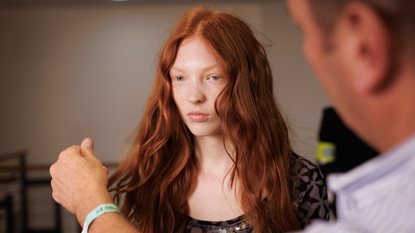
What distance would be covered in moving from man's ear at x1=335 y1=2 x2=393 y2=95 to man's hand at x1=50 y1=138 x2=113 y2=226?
0.57 meters

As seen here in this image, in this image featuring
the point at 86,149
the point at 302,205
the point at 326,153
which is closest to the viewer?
the point at 86,149

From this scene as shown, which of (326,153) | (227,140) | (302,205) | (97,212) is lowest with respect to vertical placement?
A: (326,153)

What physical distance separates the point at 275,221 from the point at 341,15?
2.39 ft

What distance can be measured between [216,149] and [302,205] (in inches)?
12.6

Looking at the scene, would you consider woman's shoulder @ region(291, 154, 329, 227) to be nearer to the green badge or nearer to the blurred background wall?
the green badge

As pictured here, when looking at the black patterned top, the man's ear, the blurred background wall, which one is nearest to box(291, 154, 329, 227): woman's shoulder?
the black patterned top

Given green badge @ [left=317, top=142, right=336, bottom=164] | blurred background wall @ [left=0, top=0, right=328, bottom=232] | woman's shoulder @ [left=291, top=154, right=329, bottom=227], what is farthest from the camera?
blurred background wall @ [left=0, top=0, right=328, bottom=232]

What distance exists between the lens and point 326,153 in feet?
8.64

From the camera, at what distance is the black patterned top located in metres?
0.98

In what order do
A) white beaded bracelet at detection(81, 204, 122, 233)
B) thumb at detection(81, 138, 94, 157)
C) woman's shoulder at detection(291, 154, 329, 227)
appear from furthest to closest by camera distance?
woman's shoulder at detection(291, 154, 329, 227), thumb at detection(81, 138, 94, 157), white beaded bracelet at detection(81, 204, 122, 233)

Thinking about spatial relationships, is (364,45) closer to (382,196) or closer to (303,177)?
(382,196)

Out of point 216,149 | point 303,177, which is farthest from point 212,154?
point 303,177

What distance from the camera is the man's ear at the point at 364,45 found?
0.36 metres

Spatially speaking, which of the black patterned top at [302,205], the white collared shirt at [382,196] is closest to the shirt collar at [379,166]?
the white collared shirt at [382,196]
